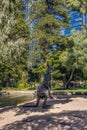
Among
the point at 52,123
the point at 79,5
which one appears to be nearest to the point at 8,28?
the point at 52,123

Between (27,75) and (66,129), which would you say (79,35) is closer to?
(66,129)

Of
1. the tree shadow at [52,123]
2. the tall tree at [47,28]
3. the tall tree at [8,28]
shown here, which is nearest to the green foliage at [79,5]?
the tall tree at [8,28]

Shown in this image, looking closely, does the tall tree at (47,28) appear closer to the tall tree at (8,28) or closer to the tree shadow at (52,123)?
the tall tree at (8,28)

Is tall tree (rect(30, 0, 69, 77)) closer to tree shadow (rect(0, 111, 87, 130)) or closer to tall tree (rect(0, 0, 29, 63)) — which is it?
tall tree (rect(0, 0, 29, 63))

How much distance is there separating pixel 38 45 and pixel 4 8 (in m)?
28.2

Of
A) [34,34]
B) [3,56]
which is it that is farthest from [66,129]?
[34,34]

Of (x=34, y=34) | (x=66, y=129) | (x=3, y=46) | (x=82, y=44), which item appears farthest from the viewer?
(x=34, y=34)

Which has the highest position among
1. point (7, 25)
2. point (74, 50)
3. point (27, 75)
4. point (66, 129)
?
point (7, 25)

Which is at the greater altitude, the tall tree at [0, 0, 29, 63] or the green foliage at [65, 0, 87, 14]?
the green foliage at [65, 0, 87, 14]

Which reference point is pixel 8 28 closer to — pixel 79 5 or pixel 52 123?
pixel 52 123

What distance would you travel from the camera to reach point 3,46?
14.4 meters

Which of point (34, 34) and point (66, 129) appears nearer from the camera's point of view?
point (66, 129)

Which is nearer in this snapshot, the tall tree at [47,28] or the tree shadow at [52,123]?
the tree shadow at [52,123]

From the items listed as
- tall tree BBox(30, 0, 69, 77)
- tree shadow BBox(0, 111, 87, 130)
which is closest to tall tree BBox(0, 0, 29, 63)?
tree shadow BBox(0, 111, 87, 130)
